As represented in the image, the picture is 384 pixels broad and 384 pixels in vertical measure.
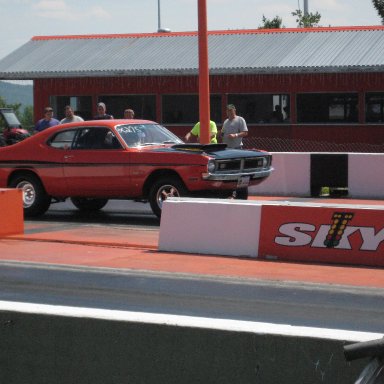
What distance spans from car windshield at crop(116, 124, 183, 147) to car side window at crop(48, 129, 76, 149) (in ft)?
2.87

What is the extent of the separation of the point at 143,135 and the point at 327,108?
18.3 m

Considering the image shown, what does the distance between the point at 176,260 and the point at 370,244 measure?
227 cm

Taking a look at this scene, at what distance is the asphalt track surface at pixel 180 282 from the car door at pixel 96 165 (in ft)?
6.27

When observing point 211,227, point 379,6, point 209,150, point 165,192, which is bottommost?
point 211,227

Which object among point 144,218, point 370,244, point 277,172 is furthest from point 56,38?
point 370,244

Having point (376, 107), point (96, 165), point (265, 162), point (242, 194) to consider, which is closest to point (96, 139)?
point (96, 165)

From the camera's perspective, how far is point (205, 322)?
4.14 metres

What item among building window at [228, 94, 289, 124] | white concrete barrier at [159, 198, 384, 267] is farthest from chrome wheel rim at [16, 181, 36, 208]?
building window at [228, 94, 289, 124]

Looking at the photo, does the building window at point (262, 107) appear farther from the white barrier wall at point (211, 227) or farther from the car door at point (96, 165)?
the white barrier wall at point (211, 227)

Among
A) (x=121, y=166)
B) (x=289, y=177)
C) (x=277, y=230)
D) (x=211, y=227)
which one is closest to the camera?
(x=277, y=230)

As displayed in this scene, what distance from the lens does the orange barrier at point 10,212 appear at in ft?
48.6

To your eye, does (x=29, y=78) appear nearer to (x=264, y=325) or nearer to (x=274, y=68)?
(x=274, y=68)

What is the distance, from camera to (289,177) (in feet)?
69.7

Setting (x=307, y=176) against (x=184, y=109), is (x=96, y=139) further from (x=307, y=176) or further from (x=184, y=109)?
(x=184, y=109)
